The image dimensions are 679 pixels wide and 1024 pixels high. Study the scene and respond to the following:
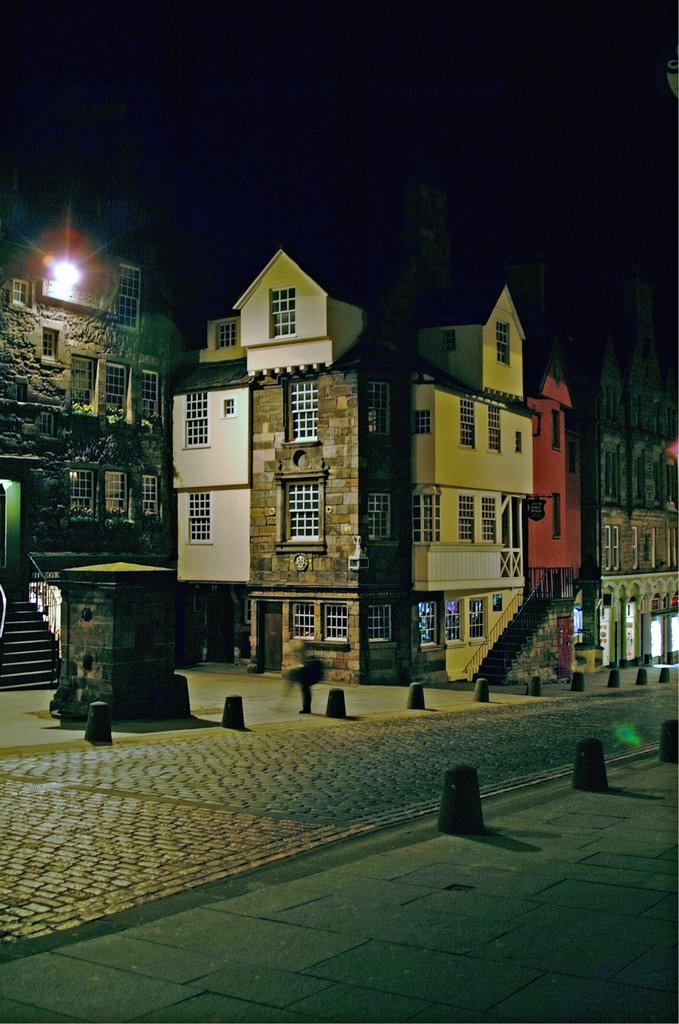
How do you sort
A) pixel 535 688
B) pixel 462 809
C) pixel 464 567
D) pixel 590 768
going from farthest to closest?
1. pixel 464 567
2. pixel 535 688
3. pixel 590 768
4. pixel 462 809

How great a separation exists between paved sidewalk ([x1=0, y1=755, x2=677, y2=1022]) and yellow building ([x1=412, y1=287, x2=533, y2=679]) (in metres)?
23.5

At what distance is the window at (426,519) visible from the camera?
1323 inches

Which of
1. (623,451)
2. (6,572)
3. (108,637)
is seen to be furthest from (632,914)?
(623,451)

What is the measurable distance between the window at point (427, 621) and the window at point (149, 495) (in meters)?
9.50

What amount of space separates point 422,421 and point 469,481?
2941mm

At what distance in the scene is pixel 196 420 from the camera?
36.0 meters

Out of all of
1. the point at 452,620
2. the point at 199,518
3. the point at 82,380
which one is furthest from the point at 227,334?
the point at 452,620

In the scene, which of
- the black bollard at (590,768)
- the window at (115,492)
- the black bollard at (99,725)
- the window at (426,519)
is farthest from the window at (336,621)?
the black bollard at (590,768)

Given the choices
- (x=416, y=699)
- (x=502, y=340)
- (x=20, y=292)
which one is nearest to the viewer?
Answer: (x=416, y=699)

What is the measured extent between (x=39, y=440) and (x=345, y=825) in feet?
74.4

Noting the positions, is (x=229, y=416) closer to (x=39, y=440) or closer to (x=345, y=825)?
(x=39, y=440)

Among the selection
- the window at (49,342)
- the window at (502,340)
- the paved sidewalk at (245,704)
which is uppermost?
the window at (502,340)

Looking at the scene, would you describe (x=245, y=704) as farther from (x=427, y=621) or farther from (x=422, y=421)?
(x=422, y=421)

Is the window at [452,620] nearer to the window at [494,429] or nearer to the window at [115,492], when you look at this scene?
the window at [494,429]
